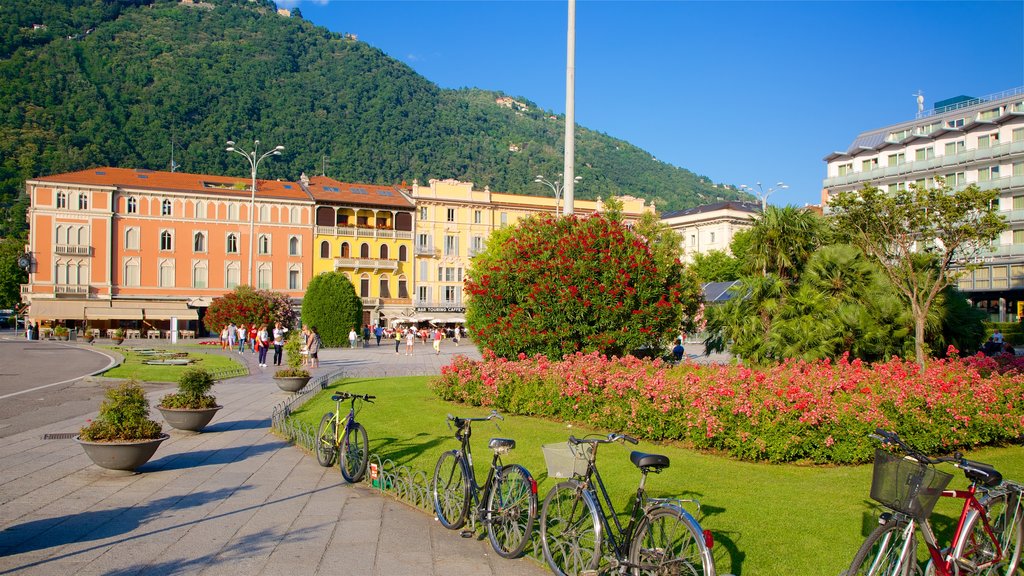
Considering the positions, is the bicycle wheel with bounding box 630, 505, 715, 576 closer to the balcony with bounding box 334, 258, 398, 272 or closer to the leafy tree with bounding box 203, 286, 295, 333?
the leafy tree with bounding box 203, 286, 295, 333

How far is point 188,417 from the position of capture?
12.4m

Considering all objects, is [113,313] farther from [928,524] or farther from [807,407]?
[928,524]

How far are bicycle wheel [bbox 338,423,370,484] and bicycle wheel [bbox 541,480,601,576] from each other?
3.79 meters

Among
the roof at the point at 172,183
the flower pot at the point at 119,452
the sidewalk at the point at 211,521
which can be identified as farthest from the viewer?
the roof at the point at 172,183

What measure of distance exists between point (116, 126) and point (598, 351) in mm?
98244

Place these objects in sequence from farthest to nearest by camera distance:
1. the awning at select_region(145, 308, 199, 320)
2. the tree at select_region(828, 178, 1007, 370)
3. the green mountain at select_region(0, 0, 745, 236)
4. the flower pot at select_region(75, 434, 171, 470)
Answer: the green mountain at select_region(0, 0, 745, 236), the awning at select_region(145, 308, 199, 320), the tree at select_region(828, 178, 1007, 370), the flower pot at select_region(75, 434, 171, 470)

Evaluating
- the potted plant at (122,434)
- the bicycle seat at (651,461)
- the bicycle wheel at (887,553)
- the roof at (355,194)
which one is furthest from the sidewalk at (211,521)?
the roof at (355,194)

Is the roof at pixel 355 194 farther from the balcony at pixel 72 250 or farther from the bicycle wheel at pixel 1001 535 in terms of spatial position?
the bicycle wheel at pixel 1001 535

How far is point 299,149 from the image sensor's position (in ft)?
364

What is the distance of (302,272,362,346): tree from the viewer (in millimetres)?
41438

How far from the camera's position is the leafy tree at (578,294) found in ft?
49.1

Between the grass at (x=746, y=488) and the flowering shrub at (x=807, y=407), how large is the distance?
0.28 metres

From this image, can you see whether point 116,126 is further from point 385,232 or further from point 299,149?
point 385,232

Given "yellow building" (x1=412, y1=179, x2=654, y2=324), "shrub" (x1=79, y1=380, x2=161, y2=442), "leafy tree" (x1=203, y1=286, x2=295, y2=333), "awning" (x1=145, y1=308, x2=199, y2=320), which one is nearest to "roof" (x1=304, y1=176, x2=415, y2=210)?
"yellow building" (x1=412, y1=179, x2=654, y2=324)
